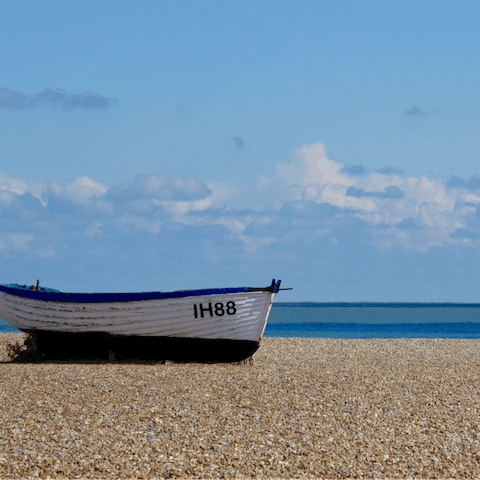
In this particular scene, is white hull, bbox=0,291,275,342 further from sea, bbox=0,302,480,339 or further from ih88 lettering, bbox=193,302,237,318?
sea, bbox=0,302,480,339

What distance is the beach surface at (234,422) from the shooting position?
281 inches

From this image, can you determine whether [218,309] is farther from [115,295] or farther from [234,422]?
[234,422]

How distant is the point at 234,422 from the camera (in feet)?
29.0

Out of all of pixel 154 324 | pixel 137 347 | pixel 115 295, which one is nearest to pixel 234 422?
pixel 154 324

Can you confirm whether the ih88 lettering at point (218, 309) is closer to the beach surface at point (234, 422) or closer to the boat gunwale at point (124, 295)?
the boat gunwale at point (124, 295)

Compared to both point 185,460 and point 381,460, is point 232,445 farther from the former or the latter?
point 381,460

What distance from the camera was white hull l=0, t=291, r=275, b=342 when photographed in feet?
48.9

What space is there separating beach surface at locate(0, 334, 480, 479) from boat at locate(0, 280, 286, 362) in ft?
3.45

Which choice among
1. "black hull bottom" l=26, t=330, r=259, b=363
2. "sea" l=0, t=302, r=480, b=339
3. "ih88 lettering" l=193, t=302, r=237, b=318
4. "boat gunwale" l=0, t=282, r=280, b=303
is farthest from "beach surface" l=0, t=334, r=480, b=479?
"sea" l=0, t=302, r=480, b=339

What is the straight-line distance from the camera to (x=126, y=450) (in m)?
7.51

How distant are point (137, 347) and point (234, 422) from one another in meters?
7.30

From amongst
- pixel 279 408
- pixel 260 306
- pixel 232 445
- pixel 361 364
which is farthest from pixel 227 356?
pixel 232 445

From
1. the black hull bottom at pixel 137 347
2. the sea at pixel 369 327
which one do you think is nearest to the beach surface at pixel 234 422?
the black hull bottom at pixel 137 347

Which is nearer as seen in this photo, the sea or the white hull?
the white hull
